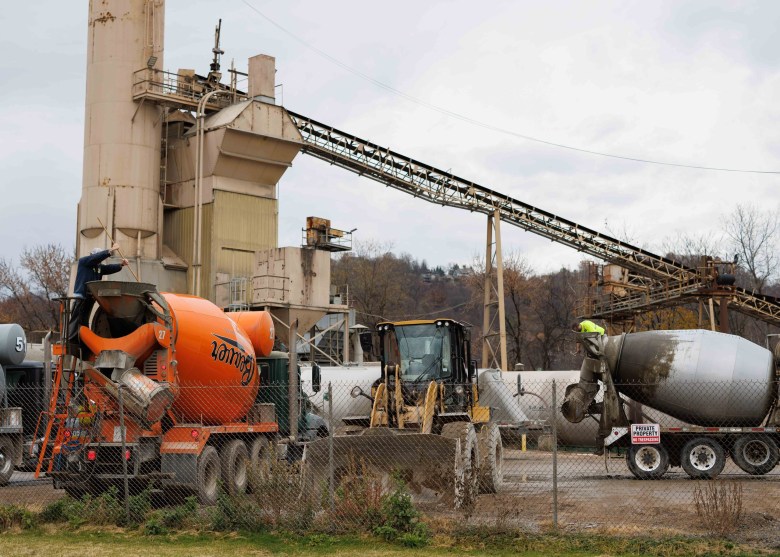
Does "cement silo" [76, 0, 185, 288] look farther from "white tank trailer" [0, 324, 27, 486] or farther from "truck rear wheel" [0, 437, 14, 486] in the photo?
"truck rear wheel" [0, 437, 14, 486]

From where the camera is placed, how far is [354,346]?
67.2 meters

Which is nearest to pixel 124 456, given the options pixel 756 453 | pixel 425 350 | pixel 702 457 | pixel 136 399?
pixel 136 399

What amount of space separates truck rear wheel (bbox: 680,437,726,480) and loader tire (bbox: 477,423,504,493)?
4.00m

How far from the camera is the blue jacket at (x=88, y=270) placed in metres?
15.7

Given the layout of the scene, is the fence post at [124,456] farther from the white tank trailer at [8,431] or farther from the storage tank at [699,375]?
the storage tank at [699,375]

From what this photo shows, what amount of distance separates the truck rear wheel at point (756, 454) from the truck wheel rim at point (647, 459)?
1.61 metres

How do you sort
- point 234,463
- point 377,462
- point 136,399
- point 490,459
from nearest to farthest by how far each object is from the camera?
point 136,399
point 377,462
point 234,463
point 490,459

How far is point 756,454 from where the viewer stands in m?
20.2

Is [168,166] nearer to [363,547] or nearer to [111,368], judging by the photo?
[111,368]

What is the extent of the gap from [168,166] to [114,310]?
27.8 m

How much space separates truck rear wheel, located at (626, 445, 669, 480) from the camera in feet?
66.1

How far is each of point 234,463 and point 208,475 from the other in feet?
3.55

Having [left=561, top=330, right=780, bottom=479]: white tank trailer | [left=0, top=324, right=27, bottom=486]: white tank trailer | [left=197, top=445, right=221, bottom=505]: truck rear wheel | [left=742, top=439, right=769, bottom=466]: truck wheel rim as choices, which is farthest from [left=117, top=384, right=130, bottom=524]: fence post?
[left=742, top=439, right=769, bottom=466]: truck wheel rim

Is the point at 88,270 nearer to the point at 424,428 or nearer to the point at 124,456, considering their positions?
the point at 124,456
